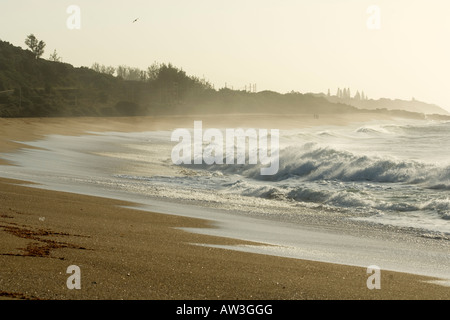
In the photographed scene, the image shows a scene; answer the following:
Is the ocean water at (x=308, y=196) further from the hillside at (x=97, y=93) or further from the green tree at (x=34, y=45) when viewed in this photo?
the green tree at (x=34, y=45)

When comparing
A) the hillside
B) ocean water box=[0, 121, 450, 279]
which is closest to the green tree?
the hillside

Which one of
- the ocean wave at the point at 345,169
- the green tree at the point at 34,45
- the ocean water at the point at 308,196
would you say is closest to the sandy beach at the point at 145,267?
the ocean water at the point at 308,196

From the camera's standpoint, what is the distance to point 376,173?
20.5 meters

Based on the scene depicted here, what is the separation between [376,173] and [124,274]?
597 inches

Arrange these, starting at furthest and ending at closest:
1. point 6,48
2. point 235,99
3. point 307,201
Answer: point 235,99 → point 6,48 → point 307,201

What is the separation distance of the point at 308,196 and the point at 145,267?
10.4m

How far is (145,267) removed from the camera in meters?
6.78

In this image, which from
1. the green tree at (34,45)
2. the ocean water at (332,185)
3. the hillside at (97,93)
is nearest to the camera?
the ocean water at (332,185)

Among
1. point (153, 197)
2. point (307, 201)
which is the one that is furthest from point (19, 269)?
point (307, 201)

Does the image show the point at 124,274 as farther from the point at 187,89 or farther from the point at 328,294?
the point at 187,89

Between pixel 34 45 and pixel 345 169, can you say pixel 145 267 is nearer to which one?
pixel 345 169

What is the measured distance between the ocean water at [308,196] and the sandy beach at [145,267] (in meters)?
1.01

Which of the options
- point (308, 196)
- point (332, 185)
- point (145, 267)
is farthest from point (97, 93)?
point (145, 267)

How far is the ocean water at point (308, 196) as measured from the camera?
9992 mm
